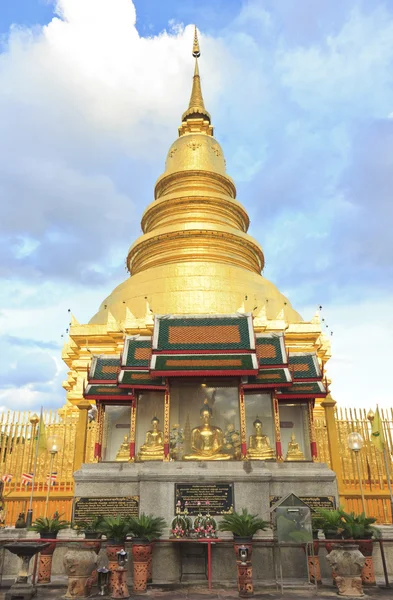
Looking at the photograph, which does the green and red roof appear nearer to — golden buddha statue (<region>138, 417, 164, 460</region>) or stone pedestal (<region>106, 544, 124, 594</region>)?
golden buddha statue (<region>138, 417, 164, 460</region>)

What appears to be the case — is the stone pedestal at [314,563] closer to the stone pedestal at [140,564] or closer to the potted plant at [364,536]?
the potted plant at [364,536]

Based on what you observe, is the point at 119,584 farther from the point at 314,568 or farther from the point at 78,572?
the point at 314,568

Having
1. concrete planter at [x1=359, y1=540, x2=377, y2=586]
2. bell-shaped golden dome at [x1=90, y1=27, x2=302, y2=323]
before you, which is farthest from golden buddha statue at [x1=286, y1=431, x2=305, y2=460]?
bell-shaped golden dome at [x1=90, y1=27, x2=302, y2=323]

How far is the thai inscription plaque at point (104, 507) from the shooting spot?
1017cm

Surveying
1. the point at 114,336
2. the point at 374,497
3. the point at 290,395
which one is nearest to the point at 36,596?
the point at 290,395

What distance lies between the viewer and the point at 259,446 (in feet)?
39.4

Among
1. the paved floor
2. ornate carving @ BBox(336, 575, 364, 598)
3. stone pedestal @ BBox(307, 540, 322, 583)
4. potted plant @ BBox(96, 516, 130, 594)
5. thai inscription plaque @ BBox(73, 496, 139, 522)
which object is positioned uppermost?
thai inscription plaque @ BBox(73, 496, 139, 522)

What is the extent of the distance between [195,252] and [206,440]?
1259 cm

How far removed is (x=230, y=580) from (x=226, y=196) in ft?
66.8

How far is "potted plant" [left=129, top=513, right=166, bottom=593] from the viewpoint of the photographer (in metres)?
8.47

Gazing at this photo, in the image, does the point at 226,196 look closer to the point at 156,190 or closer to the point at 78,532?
the point at 156,190

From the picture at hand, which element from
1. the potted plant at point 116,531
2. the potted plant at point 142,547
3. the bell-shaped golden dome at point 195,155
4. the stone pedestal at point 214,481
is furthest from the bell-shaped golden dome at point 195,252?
the potted plant at point 116,531

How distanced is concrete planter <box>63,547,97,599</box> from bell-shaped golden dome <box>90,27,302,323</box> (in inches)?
519

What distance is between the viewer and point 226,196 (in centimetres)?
2644
